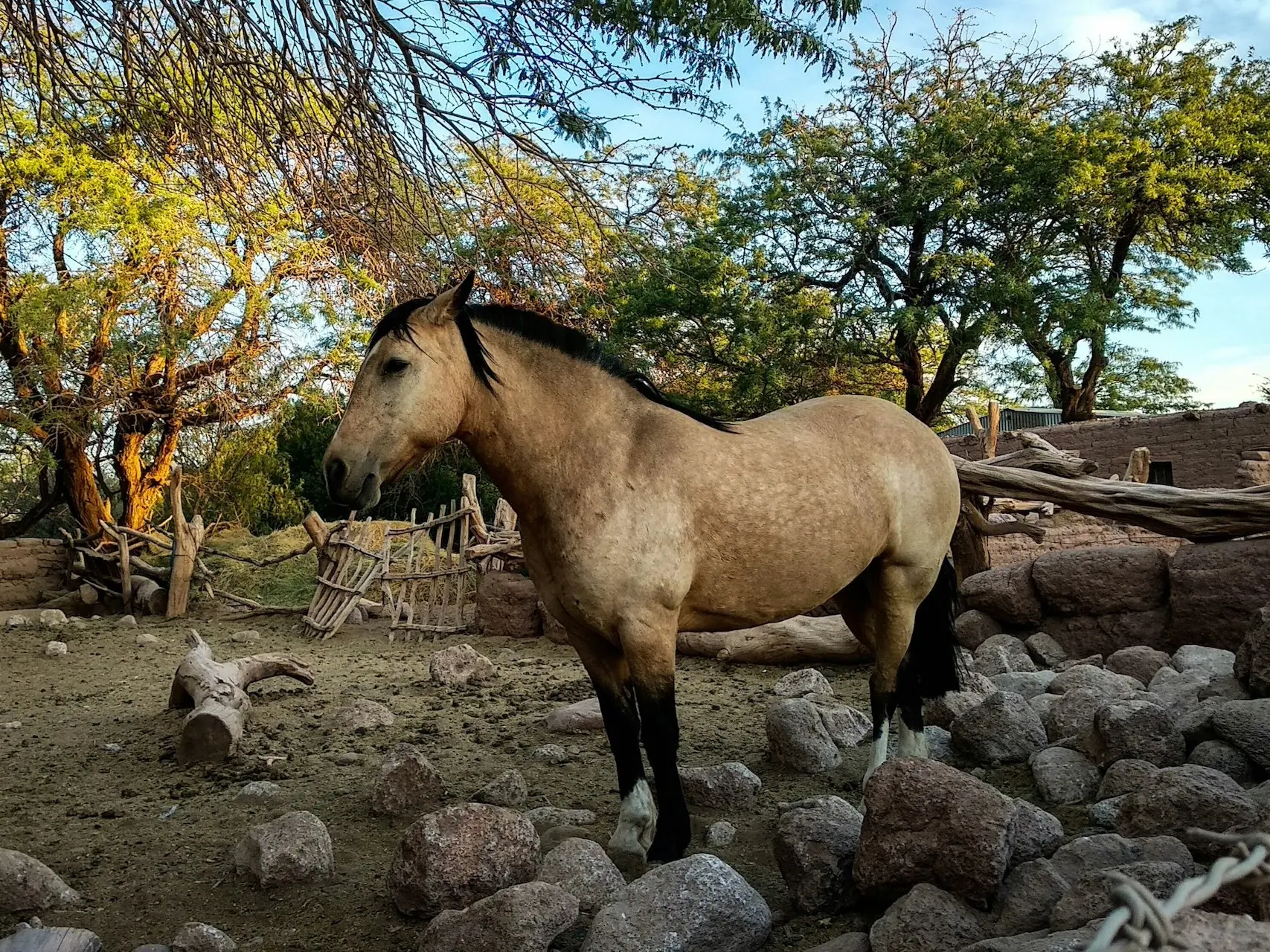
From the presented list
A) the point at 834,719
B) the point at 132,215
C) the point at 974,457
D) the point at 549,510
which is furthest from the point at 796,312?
the point at 549,510

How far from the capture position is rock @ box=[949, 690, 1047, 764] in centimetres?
418

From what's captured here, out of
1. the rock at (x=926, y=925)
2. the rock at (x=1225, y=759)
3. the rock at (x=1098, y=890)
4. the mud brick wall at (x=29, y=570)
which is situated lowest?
the mud brick wall at (x=29, y=570)

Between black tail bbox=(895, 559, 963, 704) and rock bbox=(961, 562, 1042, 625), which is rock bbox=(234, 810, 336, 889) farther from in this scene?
rock bbox=(961, 562, 1042, 625)

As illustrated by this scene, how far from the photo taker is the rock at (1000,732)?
4176mm

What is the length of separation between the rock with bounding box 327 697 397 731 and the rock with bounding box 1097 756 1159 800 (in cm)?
402

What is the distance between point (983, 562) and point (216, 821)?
6321 mm

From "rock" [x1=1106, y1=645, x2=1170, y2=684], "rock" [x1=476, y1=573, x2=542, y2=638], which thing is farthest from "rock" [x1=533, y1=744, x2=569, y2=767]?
"rock" [x1=476, y1=573, x2=542, y2=638]

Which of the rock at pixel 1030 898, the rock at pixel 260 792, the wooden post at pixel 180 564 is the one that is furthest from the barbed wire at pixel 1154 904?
the wooden post at pixel 180 564

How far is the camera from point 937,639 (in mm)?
4395

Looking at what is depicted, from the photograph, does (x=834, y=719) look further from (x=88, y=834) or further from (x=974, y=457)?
(x=974, y=457)

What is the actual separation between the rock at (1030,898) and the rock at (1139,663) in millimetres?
3390

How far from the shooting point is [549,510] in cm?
323

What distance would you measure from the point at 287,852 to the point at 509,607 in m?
6.89

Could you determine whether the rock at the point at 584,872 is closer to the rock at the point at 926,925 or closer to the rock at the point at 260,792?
the rock at the point at 926,925
